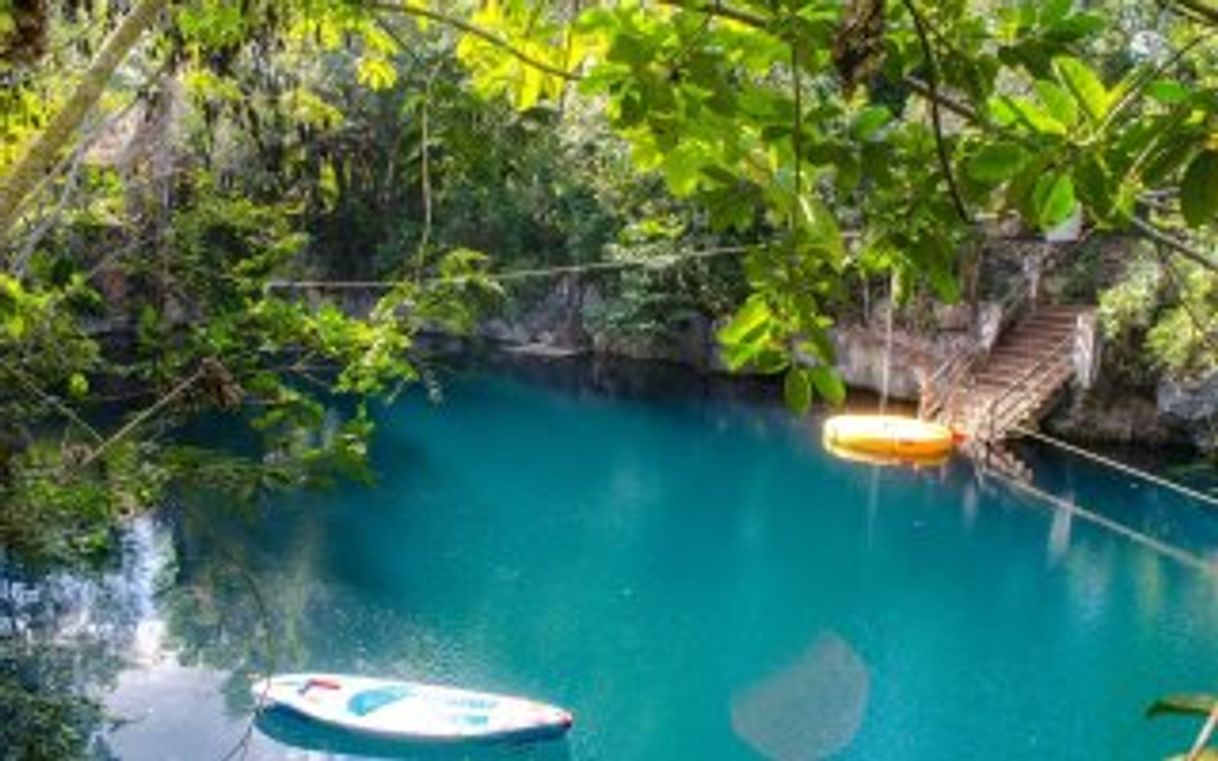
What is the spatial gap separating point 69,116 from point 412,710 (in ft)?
20.6

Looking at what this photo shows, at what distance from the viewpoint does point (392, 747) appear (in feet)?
23.7

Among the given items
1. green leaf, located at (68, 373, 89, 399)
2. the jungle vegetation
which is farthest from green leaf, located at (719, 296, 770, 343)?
green leaf, located at (68, 373, 89, 399)

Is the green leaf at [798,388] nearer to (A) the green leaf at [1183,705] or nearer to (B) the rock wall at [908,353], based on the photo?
(A) the green leaf at [1183,705]

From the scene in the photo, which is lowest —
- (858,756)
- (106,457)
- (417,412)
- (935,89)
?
(858,756)

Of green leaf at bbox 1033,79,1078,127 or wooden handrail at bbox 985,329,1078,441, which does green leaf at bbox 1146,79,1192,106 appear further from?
wooden handrail at bbox 985,329,1078,441

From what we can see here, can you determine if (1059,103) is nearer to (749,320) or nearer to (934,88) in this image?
(934,88)

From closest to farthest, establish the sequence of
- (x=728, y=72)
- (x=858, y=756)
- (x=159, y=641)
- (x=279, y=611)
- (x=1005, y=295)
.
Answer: (x=728, y=72)
(x=858, y=756)
(x=159, y=641)
(x=279, y=611)
(x=1005, y=295)

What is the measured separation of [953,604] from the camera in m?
9.95

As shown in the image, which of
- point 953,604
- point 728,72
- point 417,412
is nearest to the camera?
point 728,72

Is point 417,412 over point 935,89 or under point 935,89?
under

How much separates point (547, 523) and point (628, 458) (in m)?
2.66

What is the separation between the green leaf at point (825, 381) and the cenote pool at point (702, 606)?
5.05 metres

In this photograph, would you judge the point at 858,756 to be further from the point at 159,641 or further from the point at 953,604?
the point at 159,641

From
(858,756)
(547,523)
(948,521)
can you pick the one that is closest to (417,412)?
(547,523)
